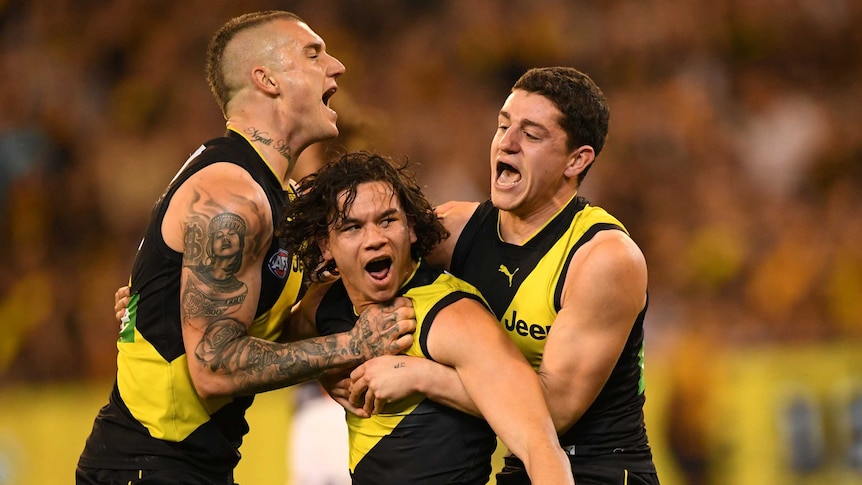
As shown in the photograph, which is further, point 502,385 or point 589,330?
point 589,330

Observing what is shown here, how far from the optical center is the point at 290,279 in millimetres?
3488

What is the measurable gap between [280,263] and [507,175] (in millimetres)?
806

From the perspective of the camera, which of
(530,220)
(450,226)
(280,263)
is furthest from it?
(450,226)

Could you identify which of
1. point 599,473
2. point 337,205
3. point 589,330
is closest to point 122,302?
point 337,205

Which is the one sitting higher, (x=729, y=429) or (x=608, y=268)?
(x=608, y=268)

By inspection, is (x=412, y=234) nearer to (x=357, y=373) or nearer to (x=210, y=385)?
(x=357, y=373)

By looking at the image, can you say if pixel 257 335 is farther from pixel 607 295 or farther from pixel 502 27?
pixel 502 27

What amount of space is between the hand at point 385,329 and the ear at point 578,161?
2.59 ft

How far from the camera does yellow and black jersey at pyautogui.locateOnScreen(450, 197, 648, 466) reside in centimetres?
336

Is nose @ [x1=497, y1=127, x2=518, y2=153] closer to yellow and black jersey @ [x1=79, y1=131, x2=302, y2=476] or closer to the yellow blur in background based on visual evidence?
yellow and black jersey @ [x1=79, y1=131, x2=302, y2=476]

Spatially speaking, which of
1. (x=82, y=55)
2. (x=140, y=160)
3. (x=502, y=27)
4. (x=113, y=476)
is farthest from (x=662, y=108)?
(x=113, y=476)

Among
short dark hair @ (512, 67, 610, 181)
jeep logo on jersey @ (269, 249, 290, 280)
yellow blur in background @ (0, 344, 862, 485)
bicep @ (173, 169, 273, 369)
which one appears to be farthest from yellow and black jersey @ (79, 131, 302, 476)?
yellow blur in background @ (0, 344, 862, 485)

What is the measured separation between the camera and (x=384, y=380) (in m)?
3.07

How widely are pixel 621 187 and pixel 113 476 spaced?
4992 mm
